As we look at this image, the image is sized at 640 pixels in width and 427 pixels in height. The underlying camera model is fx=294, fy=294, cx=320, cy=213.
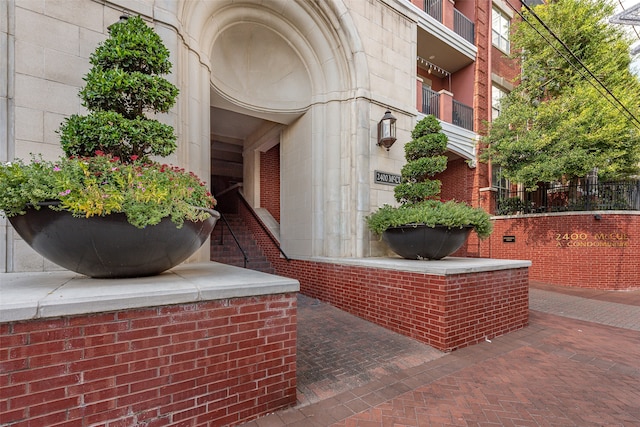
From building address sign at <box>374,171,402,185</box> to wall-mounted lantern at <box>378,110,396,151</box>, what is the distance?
0.64 m

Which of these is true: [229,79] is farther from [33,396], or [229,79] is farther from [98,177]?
[33,396]

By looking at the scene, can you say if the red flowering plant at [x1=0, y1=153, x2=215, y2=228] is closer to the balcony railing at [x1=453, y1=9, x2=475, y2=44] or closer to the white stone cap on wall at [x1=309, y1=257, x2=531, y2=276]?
the white stone cap on wall at [x1=309, y1=257, x2=531, y2=276]

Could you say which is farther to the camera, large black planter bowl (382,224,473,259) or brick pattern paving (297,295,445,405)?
large black planter bowl (382,224,473,259)

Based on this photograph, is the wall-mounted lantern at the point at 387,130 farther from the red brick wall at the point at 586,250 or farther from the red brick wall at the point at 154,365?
the red brick wall at the point at 586,250

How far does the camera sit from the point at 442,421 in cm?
245

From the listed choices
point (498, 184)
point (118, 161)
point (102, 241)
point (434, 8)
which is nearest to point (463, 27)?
point (434, 8)

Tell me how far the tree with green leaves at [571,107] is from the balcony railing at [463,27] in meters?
1.56

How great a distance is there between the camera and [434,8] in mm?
9672

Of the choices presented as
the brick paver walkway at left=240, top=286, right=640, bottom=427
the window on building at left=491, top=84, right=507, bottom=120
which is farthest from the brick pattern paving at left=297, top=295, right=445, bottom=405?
the window on building at left=491, top=84, right=507, bottom=120

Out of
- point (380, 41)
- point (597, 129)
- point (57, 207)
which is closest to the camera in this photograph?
point (57, 207)

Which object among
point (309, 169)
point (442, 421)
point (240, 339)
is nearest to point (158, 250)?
point (240, 339)

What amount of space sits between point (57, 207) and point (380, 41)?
22.8 feet

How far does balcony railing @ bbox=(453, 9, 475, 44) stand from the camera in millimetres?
10953

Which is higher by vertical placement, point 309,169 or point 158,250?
point 309,169
